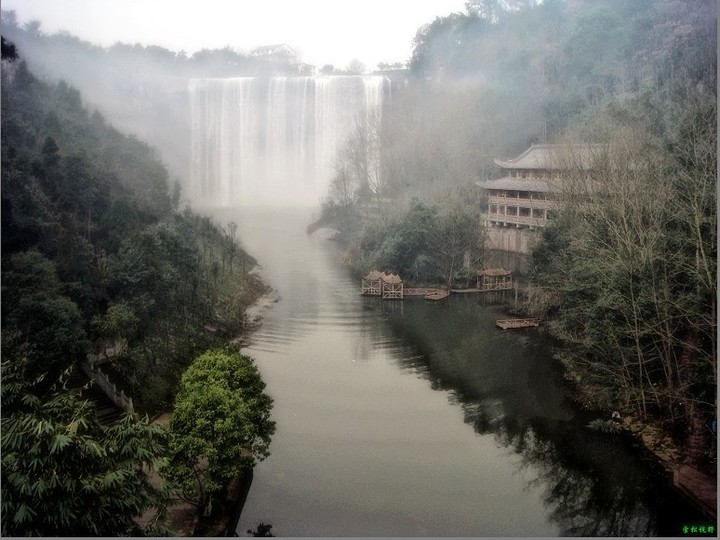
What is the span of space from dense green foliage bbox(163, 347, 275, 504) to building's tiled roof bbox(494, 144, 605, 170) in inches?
190

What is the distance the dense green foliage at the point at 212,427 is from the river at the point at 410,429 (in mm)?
459

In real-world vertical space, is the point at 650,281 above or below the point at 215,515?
above

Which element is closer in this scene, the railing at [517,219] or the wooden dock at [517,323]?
the wooden dock at [517,323]

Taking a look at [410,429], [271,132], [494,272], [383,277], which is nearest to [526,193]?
Answer: [494,272]

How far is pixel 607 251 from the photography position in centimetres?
580

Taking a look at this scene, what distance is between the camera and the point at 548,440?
5410 millimetres

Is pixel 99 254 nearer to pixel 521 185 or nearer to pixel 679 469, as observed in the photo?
pixel 679 469

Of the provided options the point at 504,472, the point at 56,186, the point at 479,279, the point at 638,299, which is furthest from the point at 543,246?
the point at 56,186

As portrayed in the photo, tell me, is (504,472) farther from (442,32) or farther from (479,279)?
(442,32)

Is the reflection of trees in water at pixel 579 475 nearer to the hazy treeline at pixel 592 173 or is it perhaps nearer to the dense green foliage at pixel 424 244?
the hazy treeline at pixel 592 173

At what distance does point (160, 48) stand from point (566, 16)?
6922 millimetres

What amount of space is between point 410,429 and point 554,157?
457 cm

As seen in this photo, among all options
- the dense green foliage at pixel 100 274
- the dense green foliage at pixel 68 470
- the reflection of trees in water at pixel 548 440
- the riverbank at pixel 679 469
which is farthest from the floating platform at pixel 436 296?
the dense green foliage at pixel 68 470

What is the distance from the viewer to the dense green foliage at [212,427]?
4.14m
